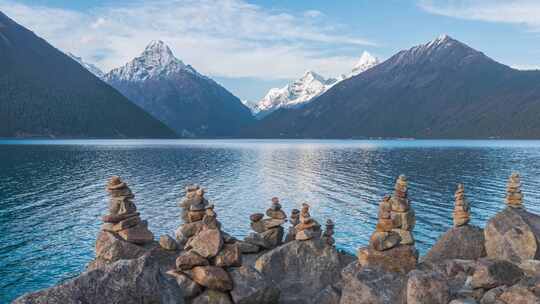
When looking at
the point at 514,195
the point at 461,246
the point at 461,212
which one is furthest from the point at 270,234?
the point at 514,195

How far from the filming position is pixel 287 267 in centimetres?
2247

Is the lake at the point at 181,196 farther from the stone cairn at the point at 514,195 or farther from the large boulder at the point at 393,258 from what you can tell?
the large boulder at the point at 393,258

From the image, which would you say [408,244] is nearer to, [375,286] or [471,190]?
[375,286]

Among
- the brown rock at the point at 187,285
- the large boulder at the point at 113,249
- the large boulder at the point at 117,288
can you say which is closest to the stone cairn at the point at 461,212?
the brown rock at the point at 187,285

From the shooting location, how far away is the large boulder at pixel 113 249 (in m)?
19.0

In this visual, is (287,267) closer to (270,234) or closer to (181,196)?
(270,234)

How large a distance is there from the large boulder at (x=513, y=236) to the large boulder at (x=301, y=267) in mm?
10184

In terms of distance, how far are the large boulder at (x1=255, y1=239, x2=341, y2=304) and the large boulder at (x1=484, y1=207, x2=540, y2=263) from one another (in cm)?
1018

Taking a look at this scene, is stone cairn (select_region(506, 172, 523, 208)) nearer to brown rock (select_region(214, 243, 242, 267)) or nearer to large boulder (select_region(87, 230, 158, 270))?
brown rock (select_region(214, 243, 242, 267))

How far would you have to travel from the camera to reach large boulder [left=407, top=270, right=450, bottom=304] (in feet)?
52.2

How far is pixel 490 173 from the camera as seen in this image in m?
116

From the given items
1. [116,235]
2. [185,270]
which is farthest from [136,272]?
[116,235]

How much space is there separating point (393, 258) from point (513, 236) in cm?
1074

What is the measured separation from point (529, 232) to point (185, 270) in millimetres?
19848
